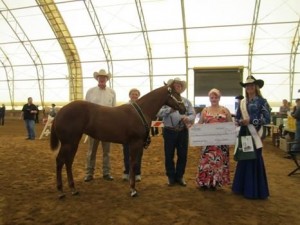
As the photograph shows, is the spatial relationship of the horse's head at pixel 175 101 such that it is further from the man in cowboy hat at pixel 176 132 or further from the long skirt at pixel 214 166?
the long skirt at pixel 214 166

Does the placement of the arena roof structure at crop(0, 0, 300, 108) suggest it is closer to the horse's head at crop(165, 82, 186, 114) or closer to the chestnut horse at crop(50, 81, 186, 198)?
the horse's head at crop(165, 82, 186, 114)

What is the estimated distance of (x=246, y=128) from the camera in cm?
429

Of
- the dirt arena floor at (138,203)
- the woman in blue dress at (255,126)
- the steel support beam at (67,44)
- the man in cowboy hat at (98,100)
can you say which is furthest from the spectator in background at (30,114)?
the woman in blue dress at (255,126)

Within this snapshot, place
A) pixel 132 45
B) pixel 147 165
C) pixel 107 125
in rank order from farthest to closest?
1. pixel 132 45
2. pixel 147 165
3. pixel 107 125

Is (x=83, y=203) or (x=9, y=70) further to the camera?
(x=9, y=70)

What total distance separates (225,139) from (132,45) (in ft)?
51.7

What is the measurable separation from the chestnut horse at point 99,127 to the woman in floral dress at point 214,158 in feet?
1.63

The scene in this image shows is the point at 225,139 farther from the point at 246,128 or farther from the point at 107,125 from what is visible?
the point at 107,125

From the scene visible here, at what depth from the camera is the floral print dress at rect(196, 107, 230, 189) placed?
4.54 meters

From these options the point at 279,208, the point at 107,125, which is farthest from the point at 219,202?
the point at 107,125

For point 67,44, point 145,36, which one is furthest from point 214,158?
point 67,44

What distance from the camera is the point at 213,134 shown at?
4.40 m

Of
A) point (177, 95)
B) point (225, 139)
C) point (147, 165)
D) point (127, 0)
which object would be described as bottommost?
point (147, 165)

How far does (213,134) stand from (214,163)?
47 centimetres
